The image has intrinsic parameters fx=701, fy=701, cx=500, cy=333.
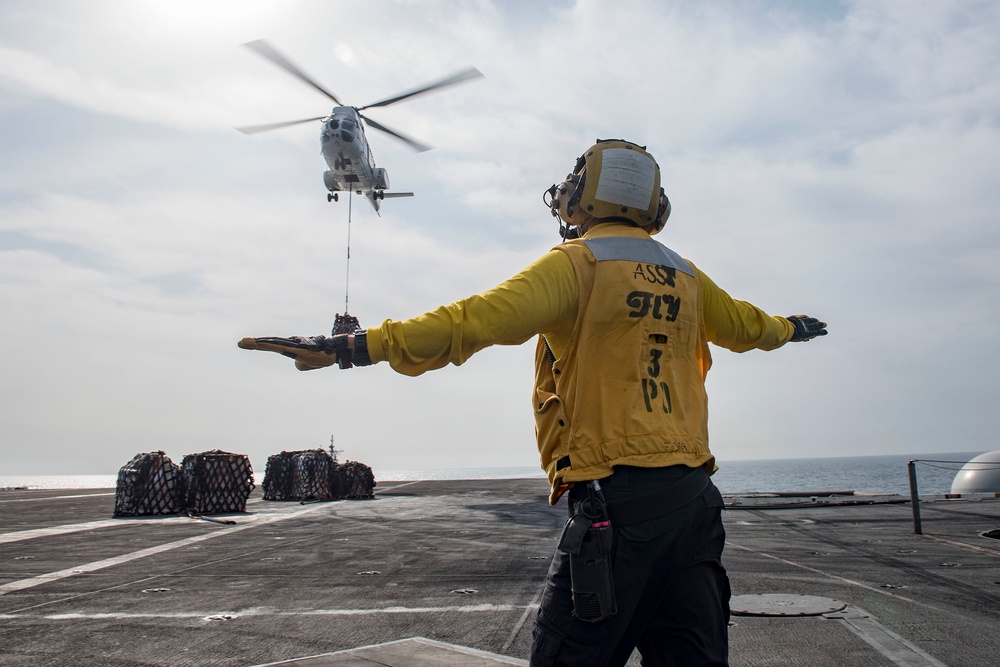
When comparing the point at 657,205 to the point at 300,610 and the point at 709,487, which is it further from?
the point at 300,610

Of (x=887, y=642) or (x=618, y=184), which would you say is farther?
(x=887, y=642)

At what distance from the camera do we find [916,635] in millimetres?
4758

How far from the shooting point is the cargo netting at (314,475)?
2302 centimetres

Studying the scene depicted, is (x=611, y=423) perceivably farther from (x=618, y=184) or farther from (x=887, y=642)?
(x=887, y=642)

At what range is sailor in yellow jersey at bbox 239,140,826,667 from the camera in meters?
2.23

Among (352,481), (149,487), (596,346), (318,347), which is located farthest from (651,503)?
(352,481)

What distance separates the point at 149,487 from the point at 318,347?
16991 millimetres

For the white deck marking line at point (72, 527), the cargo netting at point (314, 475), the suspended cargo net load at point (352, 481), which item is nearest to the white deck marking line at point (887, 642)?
the white deck marking line at point (72, 527)

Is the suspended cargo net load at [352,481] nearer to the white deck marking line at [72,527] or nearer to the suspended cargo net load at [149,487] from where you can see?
the suspended cargo net load at [149,487]

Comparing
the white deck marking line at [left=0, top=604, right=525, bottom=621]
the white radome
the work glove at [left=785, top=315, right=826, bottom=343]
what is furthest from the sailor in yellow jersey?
the white radome

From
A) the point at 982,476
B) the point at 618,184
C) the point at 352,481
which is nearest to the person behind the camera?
the point at 618,184

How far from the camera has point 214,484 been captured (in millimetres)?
17891

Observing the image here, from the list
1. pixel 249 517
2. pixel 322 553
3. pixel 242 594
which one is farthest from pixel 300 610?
pixel 249 517

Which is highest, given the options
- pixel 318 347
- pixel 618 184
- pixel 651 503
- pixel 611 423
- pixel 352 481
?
pixel 618 184
